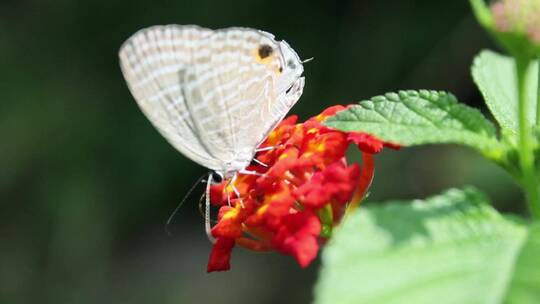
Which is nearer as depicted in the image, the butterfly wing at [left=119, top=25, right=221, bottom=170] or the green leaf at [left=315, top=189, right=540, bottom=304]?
the green leaf at [left=315, top=189, right=540, bottom=304]

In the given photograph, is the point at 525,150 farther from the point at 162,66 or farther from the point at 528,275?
the point at 162,66

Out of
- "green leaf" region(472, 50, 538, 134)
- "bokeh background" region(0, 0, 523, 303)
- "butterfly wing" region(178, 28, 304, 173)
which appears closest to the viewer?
"green leaf" region(472, 50, 538, 134)

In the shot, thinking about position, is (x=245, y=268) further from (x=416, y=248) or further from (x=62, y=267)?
(x=416, y=248)

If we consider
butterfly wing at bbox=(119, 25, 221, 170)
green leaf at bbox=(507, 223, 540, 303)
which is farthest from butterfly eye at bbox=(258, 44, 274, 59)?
green leaf at bbox=(507, 223, 540, 303)

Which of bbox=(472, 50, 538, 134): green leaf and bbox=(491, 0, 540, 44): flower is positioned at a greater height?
bbox=(491, 0, 540, 44): flower

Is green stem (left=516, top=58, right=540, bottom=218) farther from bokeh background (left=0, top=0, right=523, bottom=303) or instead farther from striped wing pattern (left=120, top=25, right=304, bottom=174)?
bokeh background (left=0, top=0, right=523, bottom=303)

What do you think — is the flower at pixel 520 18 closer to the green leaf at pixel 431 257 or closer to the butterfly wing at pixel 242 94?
the green leaf at pixel 431 257
